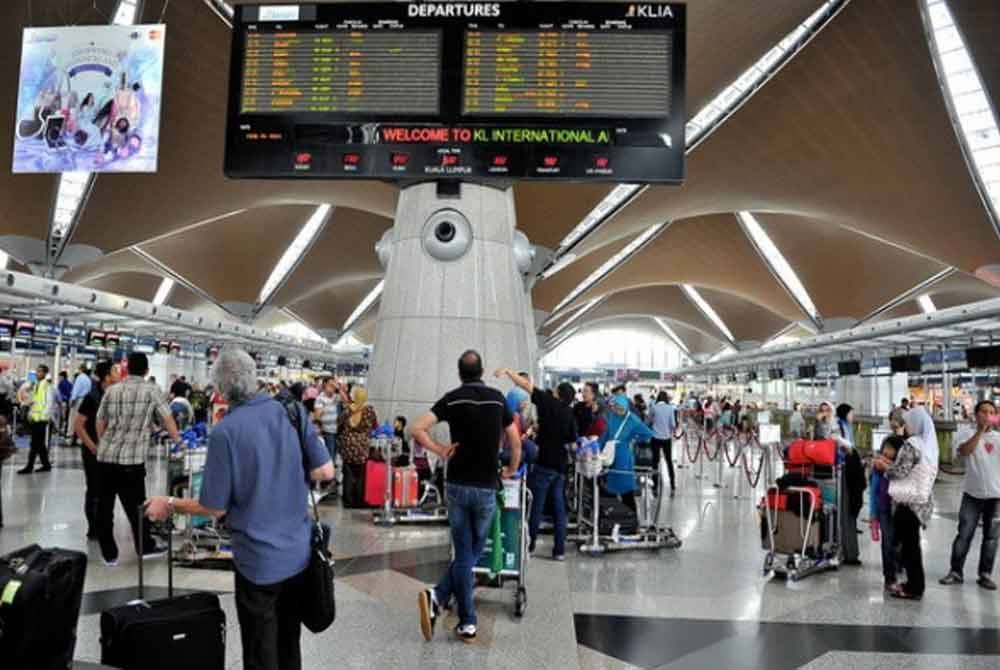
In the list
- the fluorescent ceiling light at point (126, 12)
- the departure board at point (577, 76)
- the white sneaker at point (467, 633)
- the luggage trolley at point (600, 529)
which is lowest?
the white sneaker at point (467, 633)

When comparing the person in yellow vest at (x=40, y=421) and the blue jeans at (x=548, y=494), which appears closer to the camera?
the blue jeans at (x=548, y=494)

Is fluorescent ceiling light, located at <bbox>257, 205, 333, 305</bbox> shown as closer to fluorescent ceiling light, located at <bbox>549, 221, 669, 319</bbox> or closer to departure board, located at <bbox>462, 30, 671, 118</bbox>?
fluorescent ceiling light, located at <bbox>549, 221, 669, 319</bbox>

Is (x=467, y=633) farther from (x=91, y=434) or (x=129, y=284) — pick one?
(x=129, y=284)

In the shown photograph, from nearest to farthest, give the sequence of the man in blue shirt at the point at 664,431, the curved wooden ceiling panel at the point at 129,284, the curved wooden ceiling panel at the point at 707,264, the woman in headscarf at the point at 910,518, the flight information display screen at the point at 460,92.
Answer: the woman in headscarf at the point at 910,518, the flight information display screen at the point at 460,92, the man in blue shirt at the point at 664,431, the curved wooden ceiling panel at the point at 707,264, the curved wooden ceiling panel at the point at 129,284

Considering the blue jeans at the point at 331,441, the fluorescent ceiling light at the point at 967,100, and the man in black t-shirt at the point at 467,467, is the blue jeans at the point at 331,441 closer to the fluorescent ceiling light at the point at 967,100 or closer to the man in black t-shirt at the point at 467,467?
the man in black t-shirt at the point at 467,467

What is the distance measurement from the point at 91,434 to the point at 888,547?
7.33 m

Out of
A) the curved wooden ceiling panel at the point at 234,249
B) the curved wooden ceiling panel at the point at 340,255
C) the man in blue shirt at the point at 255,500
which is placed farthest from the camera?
the curved wooden ceiling panel at the point at 340,255

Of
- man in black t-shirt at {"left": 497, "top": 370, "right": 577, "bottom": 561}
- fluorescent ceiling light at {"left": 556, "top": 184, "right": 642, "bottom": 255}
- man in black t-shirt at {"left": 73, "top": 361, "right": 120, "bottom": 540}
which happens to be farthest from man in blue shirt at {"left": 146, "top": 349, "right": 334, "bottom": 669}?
fluorescent ceiling light at {"left": 556, "top": 184, "right": 642, "bottom": 255}

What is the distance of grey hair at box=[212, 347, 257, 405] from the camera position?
9.73 ft

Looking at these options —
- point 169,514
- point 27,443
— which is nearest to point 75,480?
point 27,443

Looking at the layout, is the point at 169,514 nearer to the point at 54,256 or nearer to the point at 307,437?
the point at 307,437

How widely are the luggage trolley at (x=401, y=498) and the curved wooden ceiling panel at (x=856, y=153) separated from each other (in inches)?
590

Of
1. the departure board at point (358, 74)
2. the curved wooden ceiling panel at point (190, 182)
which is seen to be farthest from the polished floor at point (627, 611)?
the curved wooden ceiling panel at point (190, 182)

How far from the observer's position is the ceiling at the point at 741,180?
55.3 feet
